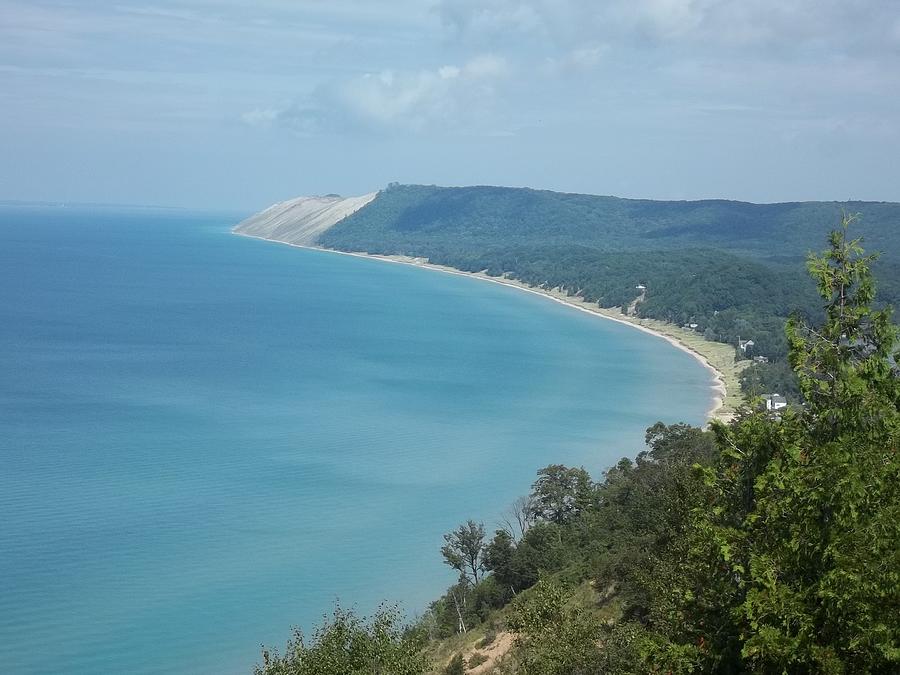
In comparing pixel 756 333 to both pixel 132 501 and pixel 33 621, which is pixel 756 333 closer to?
pixel 132 501

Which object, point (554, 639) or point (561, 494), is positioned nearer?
point (554, 639)

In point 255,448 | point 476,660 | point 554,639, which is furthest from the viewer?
point 255,448

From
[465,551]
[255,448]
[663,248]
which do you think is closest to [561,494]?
[465,551]

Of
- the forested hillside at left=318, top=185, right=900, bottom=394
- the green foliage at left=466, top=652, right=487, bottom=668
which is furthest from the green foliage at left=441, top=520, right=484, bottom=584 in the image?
the forested hillside at left=318, top=185, right=900, bottom=394

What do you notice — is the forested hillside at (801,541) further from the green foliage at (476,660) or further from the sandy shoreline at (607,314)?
the sandy shoreline at (607,314)

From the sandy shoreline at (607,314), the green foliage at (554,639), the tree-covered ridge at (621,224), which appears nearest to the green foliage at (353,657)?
the green foliage at (554,639)

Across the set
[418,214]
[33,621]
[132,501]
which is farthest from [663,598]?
[418,214]

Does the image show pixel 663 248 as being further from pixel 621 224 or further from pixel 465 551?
pixel 465 551
